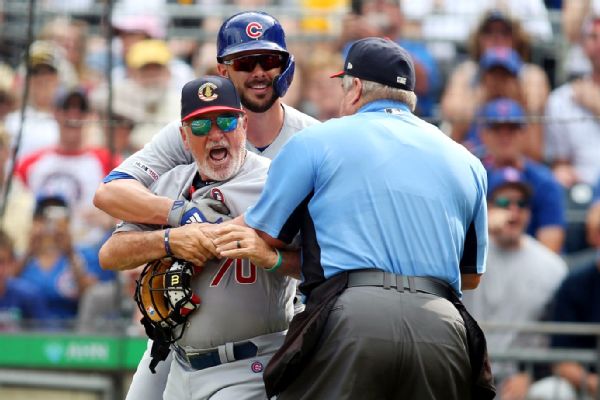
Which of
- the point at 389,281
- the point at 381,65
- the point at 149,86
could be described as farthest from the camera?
the point at 149,86

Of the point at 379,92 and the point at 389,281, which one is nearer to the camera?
the point at 389,281

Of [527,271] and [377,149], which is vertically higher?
[377,149]

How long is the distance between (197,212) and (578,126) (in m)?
4.79

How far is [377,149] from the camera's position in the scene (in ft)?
15.3

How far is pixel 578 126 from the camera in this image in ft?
29.7

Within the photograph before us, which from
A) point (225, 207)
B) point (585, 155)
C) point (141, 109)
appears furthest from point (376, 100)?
point (141, 109)

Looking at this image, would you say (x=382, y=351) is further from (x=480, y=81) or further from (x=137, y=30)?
(x=137, y=30)

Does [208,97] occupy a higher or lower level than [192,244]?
higher

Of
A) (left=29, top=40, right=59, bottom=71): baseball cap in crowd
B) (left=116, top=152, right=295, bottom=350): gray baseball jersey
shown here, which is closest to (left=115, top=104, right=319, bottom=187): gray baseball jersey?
(left=116, top=152, right=295, bottom=350): gray baseball jersey

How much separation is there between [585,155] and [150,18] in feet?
13.0

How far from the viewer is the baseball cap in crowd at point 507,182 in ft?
28.4

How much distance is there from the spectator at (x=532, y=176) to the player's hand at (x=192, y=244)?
4366 mm

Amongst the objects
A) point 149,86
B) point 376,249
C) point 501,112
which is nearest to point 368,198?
point 376,249

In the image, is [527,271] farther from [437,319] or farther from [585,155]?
[437,319]
